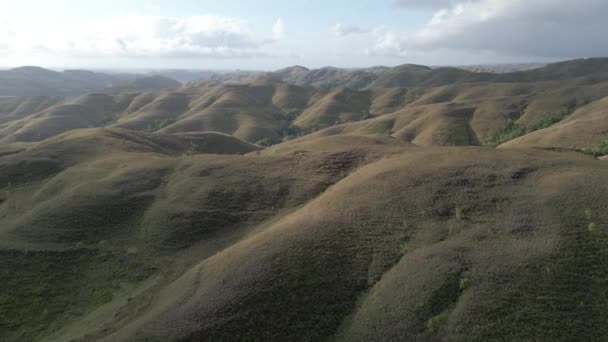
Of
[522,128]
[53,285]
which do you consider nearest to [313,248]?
[53,285]

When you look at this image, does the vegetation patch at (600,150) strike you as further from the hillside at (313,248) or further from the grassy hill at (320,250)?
the grassy hill at (320,250)

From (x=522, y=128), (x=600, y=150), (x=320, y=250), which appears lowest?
(x=522, y=128)

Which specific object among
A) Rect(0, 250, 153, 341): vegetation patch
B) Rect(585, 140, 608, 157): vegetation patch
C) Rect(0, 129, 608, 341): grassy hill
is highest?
Rect(585, 140, 608, 157): vegetation patch

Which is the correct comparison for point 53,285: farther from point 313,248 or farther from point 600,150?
point 600,150

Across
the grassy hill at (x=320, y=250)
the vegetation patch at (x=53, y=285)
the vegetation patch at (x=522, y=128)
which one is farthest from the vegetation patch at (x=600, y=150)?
the vegetation patch at (x=53, y=285)

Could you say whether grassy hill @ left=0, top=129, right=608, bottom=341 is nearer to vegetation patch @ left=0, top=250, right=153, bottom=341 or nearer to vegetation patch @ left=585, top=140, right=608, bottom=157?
vegetation patch @ left=0, top=250, right=153, bottom=341

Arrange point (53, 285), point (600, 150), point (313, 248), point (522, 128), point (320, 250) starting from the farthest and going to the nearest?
point (522, 128) → point (600, 150) → point (53, 285) → point (313, 248) → point (320, 250)

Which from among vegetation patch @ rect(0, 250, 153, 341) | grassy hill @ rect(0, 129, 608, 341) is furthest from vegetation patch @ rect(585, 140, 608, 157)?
vegetation patch @ rect(0, 250, 153, 341)

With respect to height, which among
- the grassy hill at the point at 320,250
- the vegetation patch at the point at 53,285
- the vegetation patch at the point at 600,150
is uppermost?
the vegetation patch at the point at 600,150

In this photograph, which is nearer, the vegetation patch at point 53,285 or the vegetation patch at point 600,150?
the vegetation patch at point 53,285

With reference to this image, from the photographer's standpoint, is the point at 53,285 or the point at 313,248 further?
the point at 53,285

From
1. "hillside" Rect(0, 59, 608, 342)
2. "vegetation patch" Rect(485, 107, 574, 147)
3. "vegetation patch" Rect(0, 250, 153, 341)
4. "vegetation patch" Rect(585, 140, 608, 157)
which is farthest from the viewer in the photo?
"vegetation patch" Rect(485, 107, 574, 147)

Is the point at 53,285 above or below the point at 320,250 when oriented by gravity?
below
